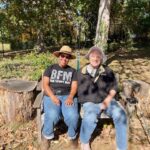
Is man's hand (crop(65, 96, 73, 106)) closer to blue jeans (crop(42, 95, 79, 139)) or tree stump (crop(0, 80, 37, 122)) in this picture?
blue jeans (crop(42, 95, 79, 139))

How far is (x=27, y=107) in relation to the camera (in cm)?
624

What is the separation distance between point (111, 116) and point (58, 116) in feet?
2.67

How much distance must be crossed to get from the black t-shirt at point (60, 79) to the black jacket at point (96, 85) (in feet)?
0.55

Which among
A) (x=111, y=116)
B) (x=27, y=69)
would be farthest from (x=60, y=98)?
(x=27, y=69)

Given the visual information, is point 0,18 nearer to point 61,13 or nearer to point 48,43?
point 61,13

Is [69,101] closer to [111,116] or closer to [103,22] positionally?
[111,116]

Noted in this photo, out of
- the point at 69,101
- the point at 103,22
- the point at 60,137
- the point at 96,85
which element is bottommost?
the point at 60,137

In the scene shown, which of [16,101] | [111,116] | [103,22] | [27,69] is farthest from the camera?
[103,22]

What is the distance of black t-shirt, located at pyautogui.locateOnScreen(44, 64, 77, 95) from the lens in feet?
18.4

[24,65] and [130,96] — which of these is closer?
[130,96]

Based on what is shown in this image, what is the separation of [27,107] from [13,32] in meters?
15.6

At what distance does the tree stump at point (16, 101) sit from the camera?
6.03 metres

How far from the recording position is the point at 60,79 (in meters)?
5.61

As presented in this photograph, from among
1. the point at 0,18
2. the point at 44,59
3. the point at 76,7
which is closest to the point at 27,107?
the point at 44,59
